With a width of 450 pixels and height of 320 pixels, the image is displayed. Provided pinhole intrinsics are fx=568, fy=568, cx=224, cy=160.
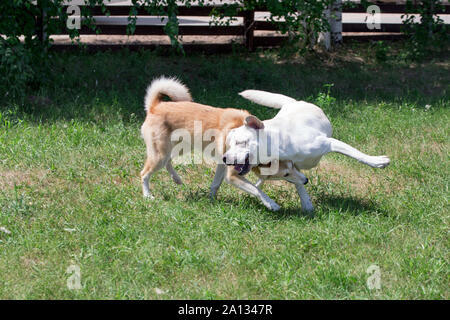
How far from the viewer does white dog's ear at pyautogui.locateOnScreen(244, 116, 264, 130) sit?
4944 millimetres

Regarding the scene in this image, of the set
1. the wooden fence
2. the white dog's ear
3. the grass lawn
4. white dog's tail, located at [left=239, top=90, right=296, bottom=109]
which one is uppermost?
the wooden fence

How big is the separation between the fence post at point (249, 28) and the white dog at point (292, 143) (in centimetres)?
631

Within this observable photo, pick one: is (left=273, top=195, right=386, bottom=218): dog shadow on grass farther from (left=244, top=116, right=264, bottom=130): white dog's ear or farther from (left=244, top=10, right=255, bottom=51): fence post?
(left=244, top=10, right=255, bottom=51): fence post

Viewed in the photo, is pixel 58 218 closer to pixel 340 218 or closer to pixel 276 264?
pixel 276 264

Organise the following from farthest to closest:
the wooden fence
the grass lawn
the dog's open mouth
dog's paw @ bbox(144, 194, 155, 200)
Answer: the wooden fence < dog's paw @ bbox(144, 194, 155, 200) < the dog's open mouth < the grass lawn

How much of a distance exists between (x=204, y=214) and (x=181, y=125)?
92cm

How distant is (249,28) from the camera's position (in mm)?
11422

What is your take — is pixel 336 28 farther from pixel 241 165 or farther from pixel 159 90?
pixel 241 165

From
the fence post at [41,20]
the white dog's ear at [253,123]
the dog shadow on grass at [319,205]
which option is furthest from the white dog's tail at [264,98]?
the fence post at [41,20]

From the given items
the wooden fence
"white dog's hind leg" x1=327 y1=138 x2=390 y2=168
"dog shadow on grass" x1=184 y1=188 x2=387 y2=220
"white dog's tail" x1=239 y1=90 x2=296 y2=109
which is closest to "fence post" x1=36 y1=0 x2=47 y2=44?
the wooden fence

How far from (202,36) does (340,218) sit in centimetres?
811

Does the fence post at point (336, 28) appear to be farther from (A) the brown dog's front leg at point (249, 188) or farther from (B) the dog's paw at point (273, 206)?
(B) the dog's paw at point (273, 206)

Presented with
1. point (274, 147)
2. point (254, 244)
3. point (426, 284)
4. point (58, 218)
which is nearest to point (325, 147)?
point (274, 147)
